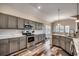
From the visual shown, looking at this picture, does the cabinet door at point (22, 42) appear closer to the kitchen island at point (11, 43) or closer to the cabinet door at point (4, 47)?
the kitchen island at point (11, 43)

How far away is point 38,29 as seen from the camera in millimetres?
2309

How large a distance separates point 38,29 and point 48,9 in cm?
54

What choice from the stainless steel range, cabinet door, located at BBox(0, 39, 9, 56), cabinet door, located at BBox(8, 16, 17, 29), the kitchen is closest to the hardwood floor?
the kitchen

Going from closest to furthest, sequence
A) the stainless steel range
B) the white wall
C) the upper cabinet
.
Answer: the white wall → the upper cabinet → the stainless steel range

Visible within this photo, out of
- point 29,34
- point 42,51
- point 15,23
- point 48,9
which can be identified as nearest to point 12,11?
point 15,23

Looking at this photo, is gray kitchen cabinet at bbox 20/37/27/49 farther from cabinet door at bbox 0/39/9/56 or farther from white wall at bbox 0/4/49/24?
white wall at bbox 0/4/49/24

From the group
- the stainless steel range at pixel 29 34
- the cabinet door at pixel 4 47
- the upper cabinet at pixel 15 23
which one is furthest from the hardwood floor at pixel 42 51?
the upper cabinet at pixel 15 23

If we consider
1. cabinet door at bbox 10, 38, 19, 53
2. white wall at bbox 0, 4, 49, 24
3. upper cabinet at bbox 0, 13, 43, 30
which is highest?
white wall at bbox 0, 4, 49, 24

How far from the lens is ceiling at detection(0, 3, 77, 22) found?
6.69 feet

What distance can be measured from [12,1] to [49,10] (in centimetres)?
84

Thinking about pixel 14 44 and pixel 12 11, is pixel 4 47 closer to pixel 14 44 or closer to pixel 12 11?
pixel 14 44

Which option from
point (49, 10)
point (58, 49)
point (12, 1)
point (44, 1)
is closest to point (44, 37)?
point (58, 49)

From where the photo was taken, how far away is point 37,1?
2.01 metres

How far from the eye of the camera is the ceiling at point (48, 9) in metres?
2.04
